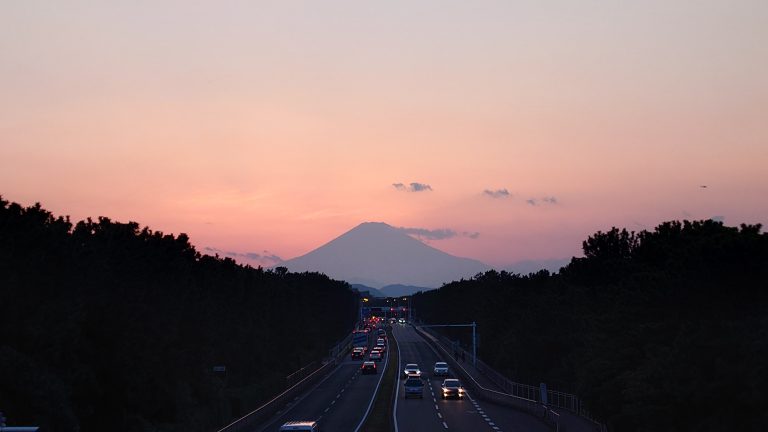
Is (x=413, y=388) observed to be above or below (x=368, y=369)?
below

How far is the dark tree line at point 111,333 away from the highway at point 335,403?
4283mm

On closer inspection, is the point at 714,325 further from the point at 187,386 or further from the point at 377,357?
the point at 377,357

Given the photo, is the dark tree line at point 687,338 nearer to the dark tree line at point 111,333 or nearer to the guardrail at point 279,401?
the guardrail at point 279,401

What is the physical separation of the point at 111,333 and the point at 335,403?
91.2 feet

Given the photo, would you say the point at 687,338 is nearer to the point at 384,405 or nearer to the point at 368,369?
the point at 384,405

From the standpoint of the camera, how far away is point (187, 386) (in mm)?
67750

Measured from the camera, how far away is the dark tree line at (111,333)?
1487 inches

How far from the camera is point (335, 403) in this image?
73500mm

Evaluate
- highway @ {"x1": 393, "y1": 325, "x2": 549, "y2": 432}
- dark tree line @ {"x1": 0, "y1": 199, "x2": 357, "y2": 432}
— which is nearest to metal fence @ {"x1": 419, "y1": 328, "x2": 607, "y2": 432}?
highway @ {"x1": 393, "y1": 325, "x2": 549, "y2": 432}

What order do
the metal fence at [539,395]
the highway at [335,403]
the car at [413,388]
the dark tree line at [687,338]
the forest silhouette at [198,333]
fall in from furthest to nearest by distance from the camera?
the car at [413,388]
the metal fence at [539,395]
the highway at [335,403]
the forest silhouette at [198,333]
the dark tree line at [687,338]

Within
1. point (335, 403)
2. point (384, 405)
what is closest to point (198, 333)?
point (335, 403)

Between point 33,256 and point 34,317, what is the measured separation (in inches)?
155

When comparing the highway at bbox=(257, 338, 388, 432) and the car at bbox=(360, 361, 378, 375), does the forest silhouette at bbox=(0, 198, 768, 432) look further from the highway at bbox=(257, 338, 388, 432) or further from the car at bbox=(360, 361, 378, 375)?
the car at bbox=(360, 361, 378, 375)

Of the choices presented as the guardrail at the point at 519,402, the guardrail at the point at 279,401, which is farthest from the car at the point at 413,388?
the guardrail at the point at 279,401
